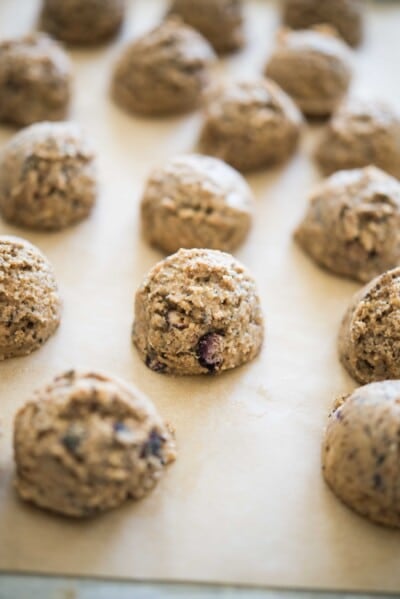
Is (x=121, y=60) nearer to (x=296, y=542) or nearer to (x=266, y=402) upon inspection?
(x=266, y=402)

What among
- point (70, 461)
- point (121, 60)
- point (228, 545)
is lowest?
point (228, 545)

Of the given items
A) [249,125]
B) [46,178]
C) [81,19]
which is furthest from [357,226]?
[81,19]

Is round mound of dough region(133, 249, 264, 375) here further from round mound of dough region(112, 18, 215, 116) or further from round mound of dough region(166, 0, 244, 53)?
round mound of dough region(166, 0, 244, 53)

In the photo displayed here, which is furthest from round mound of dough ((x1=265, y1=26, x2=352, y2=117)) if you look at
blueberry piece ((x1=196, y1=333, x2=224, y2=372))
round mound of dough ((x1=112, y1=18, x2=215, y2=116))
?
blueberry piece ((x1=196, y1=333, x2=224, y2=372))

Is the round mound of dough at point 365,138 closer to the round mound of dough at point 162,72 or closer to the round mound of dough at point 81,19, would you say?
the round mound of dough at point 162,72

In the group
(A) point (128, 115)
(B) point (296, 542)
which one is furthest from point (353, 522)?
(A) point (128, 115)

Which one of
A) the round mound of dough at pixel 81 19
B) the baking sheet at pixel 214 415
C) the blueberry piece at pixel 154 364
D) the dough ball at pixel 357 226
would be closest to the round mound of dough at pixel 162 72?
the baking sheet at pixel 214 415

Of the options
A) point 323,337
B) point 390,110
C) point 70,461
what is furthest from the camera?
point 390,110
